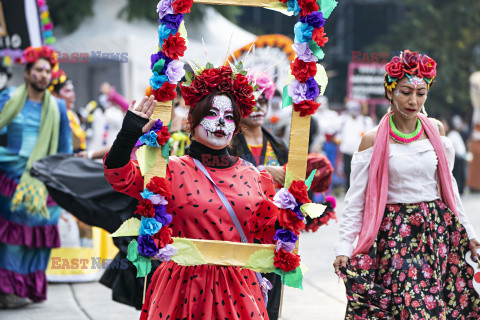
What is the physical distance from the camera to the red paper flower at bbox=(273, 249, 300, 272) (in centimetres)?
399

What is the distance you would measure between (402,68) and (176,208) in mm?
1761

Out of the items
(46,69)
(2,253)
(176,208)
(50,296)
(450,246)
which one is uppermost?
(46,69)

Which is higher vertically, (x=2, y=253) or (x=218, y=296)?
(x=218, y=296)

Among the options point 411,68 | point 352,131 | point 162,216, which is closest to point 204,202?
point 162,216

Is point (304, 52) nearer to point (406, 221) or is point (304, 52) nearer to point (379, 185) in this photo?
point (379, 185)

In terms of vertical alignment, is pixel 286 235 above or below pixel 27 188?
above

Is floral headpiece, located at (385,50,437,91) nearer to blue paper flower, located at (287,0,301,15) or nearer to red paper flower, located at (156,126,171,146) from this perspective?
blue paper flower, located at (287,0,301,15)

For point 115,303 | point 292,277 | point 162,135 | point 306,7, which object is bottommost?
point 115,303

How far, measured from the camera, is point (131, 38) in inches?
688

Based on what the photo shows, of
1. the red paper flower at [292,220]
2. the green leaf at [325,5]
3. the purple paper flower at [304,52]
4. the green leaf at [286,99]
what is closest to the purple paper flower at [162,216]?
the red paper flower at [292,220]

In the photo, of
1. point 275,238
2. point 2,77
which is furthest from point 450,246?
point 2,77

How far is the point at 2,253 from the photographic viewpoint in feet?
24.9

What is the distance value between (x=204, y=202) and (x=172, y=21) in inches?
36.0

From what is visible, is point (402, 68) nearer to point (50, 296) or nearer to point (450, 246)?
point (450, 246)
